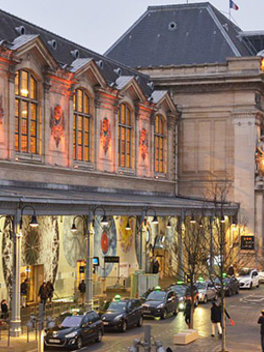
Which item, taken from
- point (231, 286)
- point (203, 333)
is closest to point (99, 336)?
point (203, 333)

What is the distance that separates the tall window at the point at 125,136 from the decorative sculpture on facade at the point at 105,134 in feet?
9.26

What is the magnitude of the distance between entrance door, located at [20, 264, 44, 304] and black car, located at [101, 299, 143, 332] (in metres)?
9.36

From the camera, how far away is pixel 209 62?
81.7 metres

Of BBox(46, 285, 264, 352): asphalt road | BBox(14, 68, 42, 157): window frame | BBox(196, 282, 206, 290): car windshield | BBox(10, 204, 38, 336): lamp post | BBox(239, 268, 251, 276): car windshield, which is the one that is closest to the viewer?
BBox(46, 285, 264, 352): asphalt road

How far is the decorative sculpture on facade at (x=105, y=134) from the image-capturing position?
65188mm

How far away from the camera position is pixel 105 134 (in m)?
65.8

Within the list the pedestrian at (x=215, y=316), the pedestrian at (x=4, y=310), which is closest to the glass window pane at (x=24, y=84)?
the pedestrian at (x=4, y=310)

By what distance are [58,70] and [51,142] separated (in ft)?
16.6

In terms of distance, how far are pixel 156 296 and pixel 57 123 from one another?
16.2 meters

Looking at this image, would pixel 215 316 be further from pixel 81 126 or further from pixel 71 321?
pixel 81 126

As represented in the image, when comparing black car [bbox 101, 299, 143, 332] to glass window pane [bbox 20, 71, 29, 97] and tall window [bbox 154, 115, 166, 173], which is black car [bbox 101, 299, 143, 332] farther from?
tall window [bbox 154, 115, 166, 173]

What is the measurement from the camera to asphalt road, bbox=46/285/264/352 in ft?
123

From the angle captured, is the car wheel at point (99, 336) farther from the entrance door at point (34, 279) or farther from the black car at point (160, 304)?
the entrance door at point (34, 279)

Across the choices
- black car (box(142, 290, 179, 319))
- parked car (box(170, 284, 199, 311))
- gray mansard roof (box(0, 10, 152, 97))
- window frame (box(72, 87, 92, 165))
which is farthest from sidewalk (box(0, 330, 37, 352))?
window frame (box(72, 87, 92, 165))
